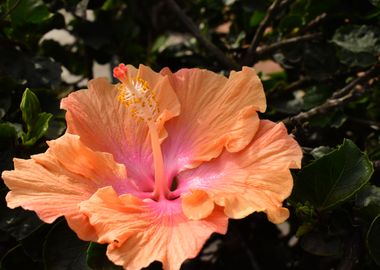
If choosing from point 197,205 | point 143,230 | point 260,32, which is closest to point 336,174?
point 197,205

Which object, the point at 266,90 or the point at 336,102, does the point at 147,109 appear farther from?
the point at 266,90

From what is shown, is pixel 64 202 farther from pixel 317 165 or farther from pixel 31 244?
pixel 317 165

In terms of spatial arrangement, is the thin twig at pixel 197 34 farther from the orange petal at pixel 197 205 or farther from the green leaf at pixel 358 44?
the orange petal at pixel 197 205

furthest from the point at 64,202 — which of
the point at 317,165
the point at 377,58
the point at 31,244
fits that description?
the point at 377,58

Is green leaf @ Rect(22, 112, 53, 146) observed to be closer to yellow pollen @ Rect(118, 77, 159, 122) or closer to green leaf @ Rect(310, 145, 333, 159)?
yellow pollen @ Rect(118, 77, 159, 122)

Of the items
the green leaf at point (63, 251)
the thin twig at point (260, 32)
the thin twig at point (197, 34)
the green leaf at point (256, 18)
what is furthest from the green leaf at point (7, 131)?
the green leaf at point (256, 18)

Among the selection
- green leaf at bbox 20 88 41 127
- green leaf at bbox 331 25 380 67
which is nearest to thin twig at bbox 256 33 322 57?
green leaf at bbox 331 25 380 67

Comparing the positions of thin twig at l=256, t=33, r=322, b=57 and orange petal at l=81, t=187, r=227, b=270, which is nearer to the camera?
orange petal at l=81, t=187, r=227, b=270
